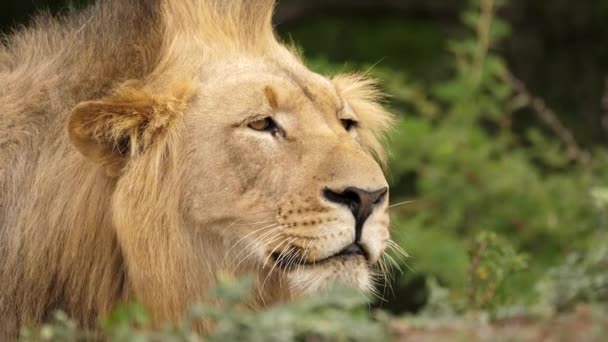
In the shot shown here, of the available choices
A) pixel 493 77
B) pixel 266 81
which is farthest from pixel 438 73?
pixel 266 81

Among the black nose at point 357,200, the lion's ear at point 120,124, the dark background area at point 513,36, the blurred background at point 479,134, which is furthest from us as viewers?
the dark background area at point 513,36

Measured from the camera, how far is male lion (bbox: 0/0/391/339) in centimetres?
456

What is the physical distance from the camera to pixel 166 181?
4.81 m

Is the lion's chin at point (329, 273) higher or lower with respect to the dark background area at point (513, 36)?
lower

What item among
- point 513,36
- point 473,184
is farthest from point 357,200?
point 513,36

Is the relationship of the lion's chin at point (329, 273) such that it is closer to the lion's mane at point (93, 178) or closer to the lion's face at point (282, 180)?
the lion's face at point (282, 180)

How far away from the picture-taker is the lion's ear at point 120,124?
4.66 metres

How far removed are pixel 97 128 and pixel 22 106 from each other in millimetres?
→ 464

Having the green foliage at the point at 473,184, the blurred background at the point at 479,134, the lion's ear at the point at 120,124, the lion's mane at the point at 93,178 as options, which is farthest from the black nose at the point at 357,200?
the green foliage at the point at 473,184

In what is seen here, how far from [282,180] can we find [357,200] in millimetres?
305

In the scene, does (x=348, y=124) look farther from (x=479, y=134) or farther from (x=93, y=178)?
(x=479, y=134)

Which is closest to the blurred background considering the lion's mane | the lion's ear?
the lion's mane

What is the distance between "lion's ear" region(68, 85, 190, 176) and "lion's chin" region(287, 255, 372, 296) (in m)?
0.72

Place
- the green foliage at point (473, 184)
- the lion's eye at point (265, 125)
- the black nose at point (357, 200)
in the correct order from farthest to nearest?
1. the green foliage at point (473, 184)
2. the lion's eye at point (265, 125)
3. the black nose at point (357, 200)
